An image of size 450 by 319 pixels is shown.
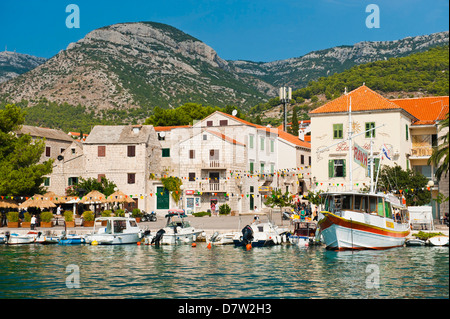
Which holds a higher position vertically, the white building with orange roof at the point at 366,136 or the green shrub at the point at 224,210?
the white building with orange roof at the point at 366,136

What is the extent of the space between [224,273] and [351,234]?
37.5 ft

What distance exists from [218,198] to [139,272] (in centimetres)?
3354

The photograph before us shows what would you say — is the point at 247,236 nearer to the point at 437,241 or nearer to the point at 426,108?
the point at 437,241

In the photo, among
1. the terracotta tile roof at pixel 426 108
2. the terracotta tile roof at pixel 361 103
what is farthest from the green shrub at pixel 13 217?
the terracotta tile roof at pixel 426 108

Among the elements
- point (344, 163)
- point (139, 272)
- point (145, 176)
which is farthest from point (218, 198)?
point (139, 272)

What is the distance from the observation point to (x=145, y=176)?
5747 centimetres

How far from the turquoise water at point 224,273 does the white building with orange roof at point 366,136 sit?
1304 cm

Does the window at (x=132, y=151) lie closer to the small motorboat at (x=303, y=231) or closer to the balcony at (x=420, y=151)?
the small motorboat at (x=303, y=231)

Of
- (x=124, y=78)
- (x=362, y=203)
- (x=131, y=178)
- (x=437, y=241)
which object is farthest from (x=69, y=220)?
(x=124, y=78)

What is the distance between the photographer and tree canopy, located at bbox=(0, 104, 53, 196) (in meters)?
46.2

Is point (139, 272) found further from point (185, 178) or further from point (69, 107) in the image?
point (69, 107)

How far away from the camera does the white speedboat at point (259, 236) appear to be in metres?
35.3
